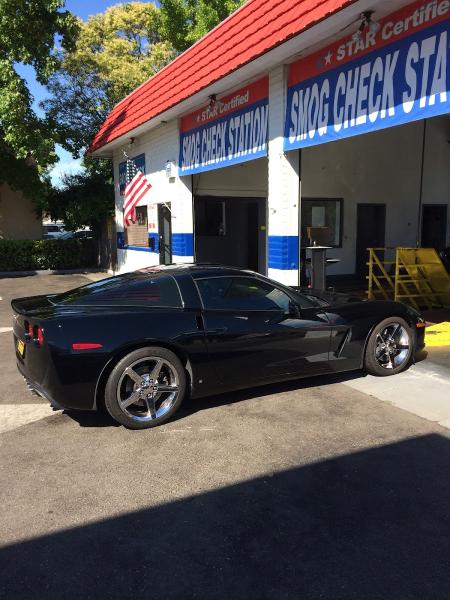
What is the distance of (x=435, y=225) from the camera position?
14.1 metres

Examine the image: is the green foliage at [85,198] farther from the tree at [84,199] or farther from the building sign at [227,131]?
the building sign at [227,131]

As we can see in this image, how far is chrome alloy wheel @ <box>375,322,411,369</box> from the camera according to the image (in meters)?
5.42

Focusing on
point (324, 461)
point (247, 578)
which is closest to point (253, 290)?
point (324, 461)

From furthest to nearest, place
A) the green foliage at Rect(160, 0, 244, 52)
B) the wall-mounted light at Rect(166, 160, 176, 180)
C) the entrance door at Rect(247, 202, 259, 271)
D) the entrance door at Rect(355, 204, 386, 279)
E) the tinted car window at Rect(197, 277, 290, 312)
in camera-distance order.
A: the green foliage at Rect(160, 0, 244, 52), the entrance door at Rect(247, 202, 259, 271), the entrance door at Rect(355, 204, 386, 279), the wall-mounted light at Rect(166, 160, 176, 180), the tinted car window at Rect(197, 277, 290, 312)

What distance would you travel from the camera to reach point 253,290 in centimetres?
491

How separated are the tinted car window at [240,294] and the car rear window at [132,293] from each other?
0.30m

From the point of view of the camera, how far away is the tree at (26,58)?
46.3 feet

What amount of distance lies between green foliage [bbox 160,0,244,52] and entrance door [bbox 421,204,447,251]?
15904mm

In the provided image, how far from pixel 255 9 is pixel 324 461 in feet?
25.5

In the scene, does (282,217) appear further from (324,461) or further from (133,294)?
(324,461)

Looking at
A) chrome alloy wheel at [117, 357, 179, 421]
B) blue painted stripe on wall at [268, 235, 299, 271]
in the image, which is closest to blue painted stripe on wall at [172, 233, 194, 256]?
blue painted stripe on wall at [268, 235, 299, 271]

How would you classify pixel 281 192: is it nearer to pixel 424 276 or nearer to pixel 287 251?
pixel 287 251

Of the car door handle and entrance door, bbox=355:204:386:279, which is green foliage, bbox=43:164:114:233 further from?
the car door handle

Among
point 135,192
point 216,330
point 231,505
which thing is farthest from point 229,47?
A: point 231,505
